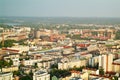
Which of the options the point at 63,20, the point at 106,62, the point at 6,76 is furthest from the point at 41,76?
the point at 63,20

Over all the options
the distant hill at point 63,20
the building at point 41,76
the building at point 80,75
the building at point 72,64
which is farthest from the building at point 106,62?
the distant hill at point 63,20

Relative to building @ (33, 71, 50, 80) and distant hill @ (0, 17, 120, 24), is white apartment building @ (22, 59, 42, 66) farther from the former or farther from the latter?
distant hill @ (0, 17, 120, 24)

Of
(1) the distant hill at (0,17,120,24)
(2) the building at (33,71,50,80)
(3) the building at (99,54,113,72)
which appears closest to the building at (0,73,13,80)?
(2) the building at (33,71,50,80)

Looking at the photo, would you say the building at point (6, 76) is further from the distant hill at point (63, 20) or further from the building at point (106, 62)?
the distant hill at point (63, 20)

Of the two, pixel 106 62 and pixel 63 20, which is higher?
pixel 63 20

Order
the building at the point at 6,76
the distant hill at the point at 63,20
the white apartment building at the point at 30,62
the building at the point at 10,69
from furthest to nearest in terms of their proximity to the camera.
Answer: the distant hill at the point at 63,20 → the white apartment building at the point at 30,62 → the building at the point at 10,69 → the building at the point at 6,76

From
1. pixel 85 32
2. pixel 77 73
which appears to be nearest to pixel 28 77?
pixel 77 73

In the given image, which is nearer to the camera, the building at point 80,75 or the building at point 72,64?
the building at point 80,75

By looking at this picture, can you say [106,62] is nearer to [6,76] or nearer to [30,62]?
[30,62]

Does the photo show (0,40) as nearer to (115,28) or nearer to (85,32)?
(85,32)

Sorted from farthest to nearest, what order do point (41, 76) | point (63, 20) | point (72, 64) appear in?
point (63, 20)
point (72, 64)
point (41, 76)

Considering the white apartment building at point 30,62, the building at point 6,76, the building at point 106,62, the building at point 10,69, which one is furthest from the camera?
the white apartment building at point 30,62
